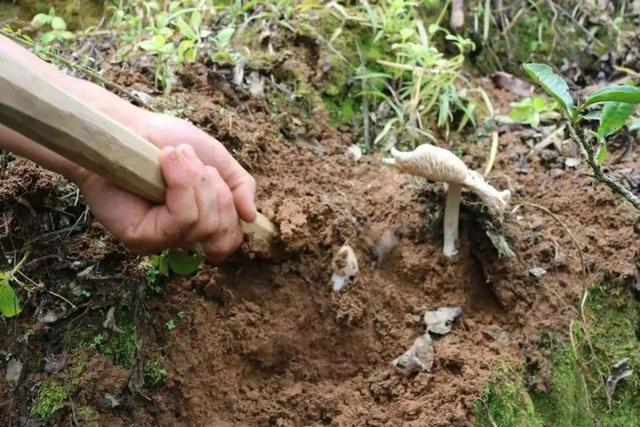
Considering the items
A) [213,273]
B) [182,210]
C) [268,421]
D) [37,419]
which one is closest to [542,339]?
[268,421]

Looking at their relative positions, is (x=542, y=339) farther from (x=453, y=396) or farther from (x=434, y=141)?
(x=434, y=141)

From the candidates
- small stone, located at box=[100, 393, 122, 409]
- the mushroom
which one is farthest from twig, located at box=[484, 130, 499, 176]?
small stone, located at box=[100, 393, 122, 409]

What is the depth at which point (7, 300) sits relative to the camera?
65.8 inches

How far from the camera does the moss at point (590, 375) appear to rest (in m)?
1.93

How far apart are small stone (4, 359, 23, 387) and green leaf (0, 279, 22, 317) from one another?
0.19 meters

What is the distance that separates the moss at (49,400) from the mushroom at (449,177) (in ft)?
3.46

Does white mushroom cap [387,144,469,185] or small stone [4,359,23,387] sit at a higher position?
white mushroom cap [387,144,469,185]

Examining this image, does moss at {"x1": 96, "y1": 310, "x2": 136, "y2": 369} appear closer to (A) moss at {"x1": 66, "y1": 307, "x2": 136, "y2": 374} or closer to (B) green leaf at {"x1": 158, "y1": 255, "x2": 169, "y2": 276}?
(A) moss at {"x1": 66, "y1": 307, "x2": 136, "y2": 374}

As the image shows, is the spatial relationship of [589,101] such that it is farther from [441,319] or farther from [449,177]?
[441,319]

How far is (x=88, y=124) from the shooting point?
4.54ft

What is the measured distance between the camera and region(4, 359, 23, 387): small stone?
→ 5.87ft

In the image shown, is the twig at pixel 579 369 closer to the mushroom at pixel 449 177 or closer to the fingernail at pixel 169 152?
the mushroom at pixel 449 177

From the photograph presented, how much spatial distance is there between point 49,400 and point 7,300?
28 centimetres

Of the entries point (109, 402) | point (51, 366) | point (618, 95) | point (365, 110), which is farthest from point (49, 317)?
point (618, 95)
